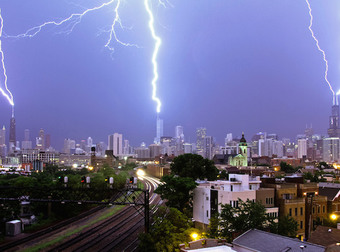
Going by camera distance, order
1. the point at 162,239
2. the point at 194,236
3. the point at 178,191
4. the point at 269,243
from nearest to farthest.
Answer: the point at 269,243, the point at 162,239, the point at 194,236, the point at 178,191

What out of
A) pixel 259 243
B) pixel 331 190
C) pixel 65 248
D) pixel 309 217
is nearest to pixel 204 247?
pixel 259 243

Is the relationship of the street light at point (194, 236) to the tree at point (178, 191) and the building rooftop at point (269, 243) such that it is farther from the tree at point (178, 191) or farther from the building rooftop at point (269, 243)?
the tree at point (178, 191)

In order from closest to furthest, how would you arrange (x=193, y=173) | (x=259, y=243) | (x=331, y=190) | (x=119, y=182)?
(x=259, y=243), (x=331, y=190), (x=193, y=173), (x=119, y=182)

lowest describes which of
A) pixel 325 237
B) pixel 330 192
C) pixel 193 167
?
pixel 325 237

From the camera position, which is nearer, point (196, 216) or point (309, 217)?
point (309, 217)

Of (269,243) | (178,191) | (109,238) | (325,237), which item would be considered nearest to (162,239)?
(269,243)

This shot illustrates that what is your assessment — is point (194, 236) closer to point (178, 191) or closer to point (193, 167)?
point (178, 191)

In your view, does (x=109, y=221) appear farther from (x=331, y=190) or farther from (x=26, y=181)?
(x=331, y=190)
